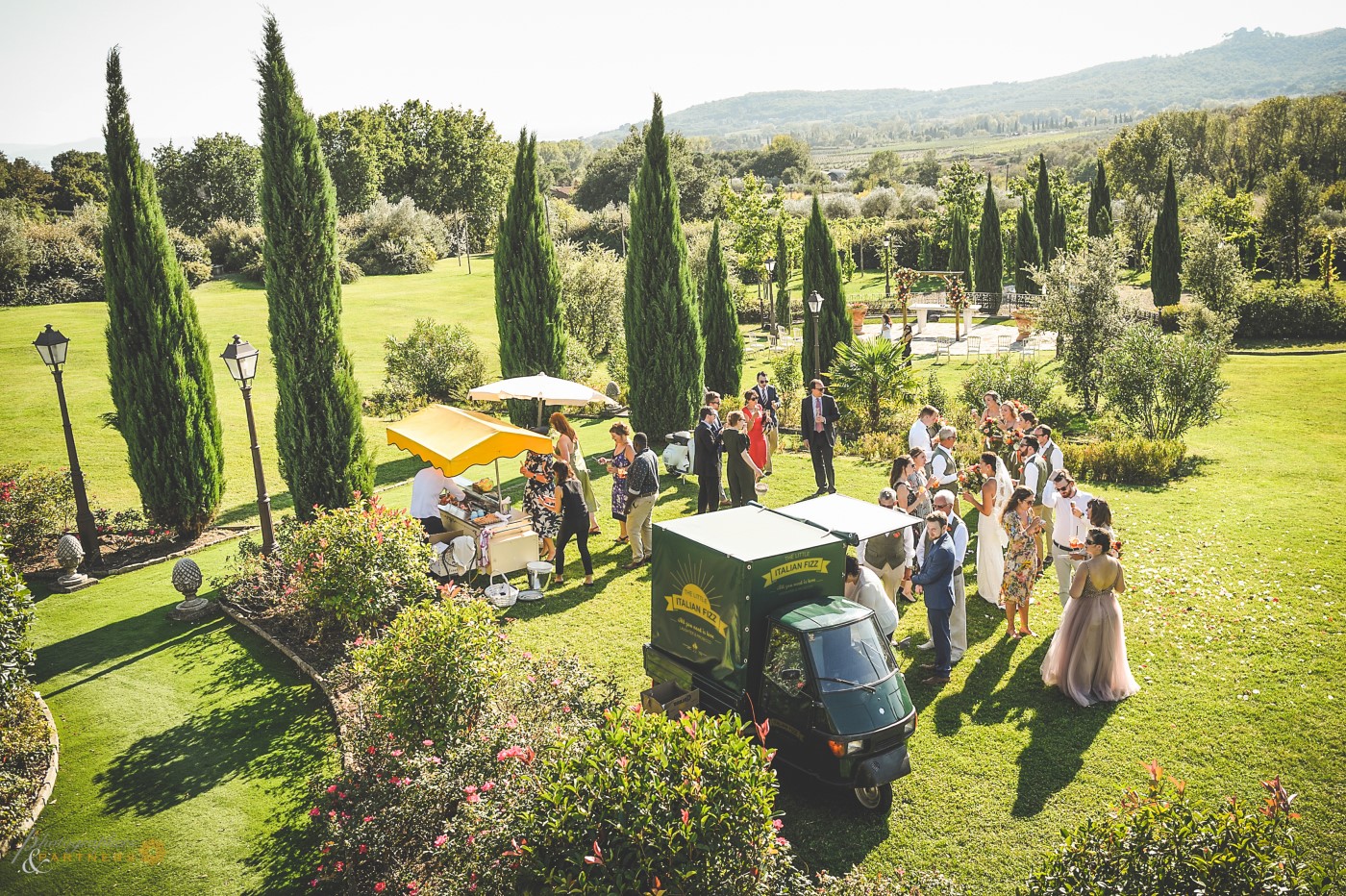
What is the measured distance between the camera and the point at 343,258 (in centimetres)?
4597

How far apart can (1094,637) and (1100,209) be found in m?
44.0

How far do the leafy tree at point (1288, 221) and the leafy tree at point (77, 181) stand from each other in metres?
73.1

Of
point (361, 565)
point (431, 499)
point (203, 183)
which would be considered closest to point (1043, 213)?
point (431, 499)

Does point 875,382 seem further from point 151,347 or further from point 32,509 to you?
point 32,509

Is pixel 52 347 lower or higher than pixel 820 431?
higher

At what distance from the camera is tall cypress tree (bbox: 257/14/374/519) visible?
12.5 meters

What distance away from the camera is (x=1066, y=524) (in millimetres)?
10188

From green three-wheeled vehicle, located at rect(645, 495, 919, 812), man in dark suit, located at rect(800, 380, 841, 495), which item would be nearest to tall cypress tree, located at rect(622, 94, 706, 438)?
man in dark suit, located at rect(800, 380, 841, 495)

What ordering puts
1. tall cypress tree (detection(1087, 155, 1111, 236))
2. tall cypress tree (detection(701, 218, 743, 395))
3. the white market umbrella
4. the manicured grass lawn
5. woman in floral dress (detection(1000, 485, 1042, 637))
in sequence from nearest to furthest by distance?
the manicured grass lawn < woman in floral dress (detection(1000, 485, 1042, 637)) < the white market umbrella < tall cypress tree (detection(701, 218, 743, 395)) < tall cypress tree (detection(1087, 155, 1111, 236))

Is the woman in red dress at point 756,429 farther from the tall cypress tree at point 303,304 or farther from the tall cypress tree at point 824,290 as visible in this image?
the tall cypress tree at point 824,290

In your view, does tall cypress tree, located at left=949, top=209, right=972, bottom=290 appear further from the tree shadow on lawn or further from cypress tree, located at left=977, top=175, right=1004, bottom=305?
the tree shadow on lawn

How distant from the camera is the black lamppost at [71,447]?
1179 cm

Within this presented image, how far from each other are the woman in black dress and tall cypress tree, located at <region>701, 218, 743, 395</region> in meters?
12.0

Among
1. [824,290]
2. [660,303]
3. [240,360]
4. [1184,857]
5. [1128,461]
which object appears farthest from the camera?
[824,290]
